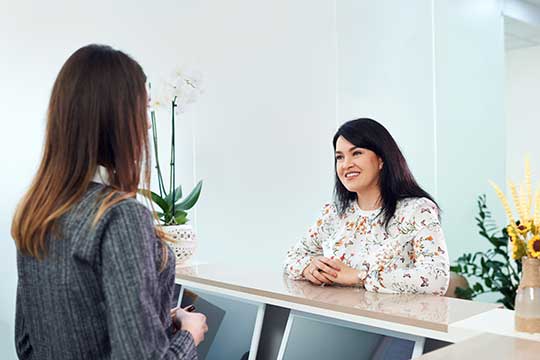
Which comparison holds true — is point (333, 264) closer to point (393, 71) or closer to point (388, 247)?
point (388, 247)

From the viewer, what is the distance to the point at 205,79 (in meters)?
3.51

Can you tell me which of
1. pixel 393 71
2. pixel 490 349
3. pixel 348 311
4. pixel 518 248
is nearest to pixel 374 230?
pixel 348 311

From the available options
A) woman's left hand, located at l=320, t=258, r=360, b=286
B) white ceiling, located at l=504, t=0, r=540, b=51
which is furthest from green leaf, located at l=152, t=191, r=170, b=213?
white ceiling, located at l=504, t=0, r=540, b=51

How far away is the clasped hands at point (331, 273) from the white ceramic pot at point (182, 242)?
740mm

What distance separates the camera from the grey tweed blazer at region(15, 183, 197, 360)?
919mm

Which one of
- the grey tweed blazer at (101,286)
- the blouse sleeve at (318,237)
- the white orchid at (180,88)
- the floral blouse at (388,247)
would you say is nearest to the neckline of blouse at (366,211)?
the floral blouse at (388,247)

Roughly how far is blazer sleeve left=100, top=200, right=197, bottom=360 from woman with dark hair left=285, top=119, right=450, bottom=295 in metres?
1.02

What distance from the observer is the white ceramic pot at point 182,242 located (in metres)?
2.53

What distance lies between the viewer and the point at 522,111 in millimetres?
3625

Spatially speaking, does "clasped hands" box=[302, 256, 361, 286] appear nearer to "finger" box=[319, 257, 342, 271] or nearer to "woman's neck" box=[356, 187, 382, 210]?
"finger" box=[319, 257, 342, 271]

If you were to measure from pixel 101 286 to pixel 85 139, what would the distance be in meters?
0.24

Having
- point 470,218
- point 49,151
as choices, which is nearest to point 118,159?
point 49,151

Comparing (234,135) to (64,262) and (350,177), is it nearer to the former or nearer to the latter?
(350,177)

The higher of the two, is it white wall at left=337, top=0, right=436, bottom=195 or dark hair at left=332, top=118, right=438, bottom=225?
white wall at left=337, top=0, right=436, bottom=195
